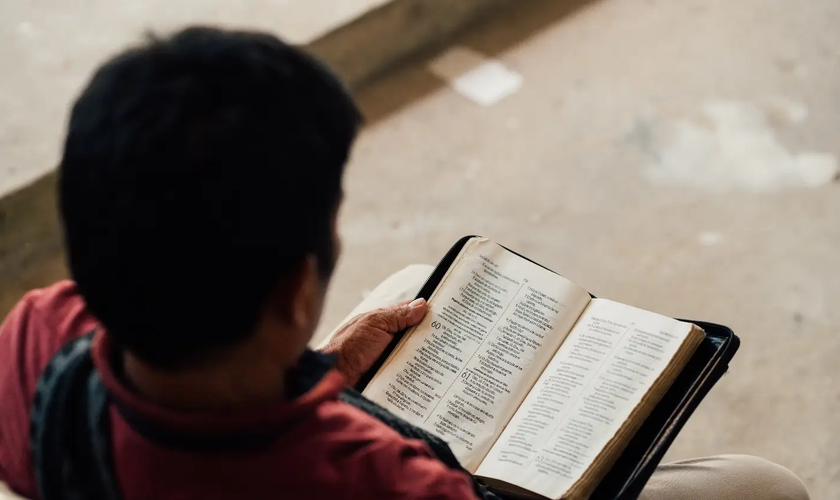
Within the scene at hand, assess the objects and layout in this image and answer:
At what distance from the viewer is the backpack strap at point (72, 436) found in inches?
21.7

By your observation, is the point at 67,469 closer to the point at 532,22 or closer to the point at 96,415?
the point at 96,415

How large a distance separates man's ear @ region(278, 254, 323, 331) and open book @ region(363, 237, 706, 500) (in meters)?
0.29

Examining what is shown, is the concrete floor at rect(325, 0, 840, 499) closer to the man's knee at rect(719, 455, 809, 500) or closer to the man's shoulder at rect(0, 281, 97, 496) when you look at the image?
the man's knee at rect(719, 455, 809, 500)

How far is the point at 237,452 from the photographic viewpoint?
1.75 feet

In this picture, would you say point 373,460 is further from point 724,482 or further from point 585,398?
point 724,482

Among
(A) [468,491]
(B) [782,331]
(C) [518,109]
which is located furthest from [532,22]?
(A) [468,491]

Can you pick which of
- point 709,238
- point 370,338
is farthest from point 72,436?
point 709,238

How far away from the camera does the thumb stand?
0.90m

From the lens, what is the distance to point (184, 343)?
52cm

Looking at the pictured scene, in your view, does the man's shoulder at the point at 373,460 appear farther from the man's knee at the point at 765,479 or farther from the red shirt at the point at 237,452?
the man's knee at the point at 765,479

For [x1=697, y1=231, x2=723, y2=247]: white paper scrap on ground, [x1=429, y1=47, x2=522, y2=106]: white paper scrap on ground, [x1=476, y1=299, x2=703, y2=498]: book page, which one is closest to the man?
[x1=476, y1=299, x2=703, y2=498]: book page

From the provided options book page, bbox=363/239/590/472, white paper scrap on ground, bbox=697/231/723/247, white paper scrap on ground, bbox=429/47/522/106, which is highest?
book page, bbox=363/239/590/472

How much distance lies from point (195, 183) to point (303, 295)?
0.11m

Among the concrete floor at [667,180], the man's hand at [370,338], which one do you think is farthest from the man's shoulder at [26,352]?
the concrete floor at [667,180]
